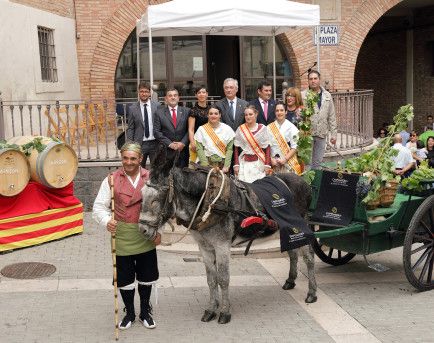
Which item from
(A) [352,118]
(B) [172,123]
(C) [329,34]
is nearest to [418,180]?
(B) [172,123]

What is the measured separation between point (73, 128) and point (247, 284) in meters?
5.64

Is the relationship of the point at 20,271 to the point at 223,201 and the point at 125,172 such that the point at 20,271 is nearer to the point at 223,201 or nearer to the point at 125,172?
the point at 125,172

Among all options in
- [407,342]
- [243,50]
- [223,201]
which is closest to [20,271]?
[223,201]

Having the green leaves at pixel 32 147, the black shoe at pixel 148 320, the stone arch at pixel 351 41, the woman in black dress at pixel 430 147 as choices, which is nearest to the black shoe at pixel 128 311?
the black shoe at pixel 148 320

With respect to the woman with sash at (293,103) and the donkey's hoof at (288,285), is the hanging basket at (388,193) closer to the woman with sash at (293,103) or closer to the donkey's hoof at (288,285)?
the donkey's hoof at (288,285)

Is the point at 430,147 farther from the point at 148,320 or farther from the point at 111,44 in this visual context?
the point at 148,320

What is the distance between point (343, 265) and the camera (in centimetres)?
812

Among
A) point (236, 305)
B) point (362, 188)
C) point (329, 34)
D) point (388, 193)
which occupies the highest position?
point (329, 34)

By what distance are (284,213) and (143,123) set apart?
13.7 feet

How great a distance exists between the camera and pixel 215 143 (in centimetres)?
837

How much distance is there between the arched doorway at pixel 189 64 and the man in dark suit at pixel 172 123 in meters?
7.31

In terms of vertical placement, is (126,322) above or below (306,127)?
below

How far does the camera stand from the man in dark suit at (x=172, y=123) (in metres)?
9.26

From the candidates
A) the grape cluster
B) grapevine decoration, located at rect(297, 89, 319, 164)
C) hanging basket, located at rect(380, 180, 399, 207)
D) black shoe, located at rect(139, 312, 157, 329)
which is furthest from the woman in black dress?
black shoe, located at rect(139, 312, 157, 329)
